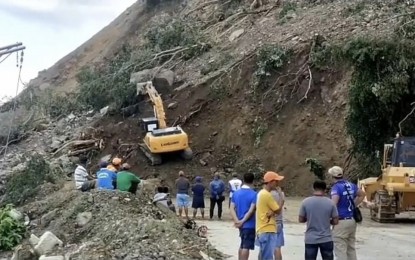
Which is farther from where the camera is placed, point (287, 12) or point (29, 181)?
point (287, 12)

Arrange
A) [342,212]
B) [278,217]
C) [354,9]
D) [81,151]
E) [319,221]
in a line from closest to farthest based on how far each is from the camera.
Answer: [319,221] < [342,212] < [278,217] < [81,151] < [354,9]

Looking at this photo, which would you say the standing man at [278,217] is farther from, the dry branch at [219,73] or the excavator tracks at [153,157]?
the dry branch at [219,73]

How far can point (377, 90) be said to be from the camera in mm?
26438

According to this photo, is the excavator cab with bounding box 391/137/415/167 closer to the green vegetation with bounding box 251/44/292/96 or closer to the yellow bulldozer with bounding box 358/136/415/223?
the yellow bulldozer with bounding box 358/136/415/223

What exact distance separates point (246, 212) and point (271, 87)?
24987mm

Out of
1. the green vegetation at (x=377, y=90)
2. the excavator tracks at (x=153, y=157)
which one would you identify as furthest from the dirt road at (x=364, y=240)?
the excavator tracks at (x=153, y=157)

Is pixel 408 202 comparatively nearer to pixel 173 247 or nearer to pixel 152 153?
pixel 173 247

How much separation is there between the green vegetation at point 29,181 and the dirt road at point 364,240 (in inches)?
274

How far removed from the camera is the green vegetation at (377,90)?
87.4ft

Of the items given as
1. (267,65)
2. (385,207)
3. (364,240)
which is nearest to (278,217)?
(364,240)

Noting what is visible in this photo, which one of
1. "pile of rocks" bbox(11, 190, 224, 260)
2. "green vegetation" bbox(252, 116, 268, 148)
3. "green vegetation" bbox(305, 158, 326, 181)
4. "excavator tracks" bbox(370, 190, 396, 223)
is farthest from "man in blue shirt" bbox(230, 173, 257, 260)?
"green vegetation" bbox(252, 116, 268, 148)

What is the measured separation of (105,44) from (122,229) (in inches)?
2439

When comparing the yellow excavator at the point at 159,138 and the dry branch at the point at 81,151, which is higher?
the yellow excavator at the point at 159,138

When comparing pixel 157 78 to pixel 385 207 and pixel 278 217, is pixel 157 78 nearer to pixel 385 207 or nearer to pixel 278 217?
pixel 385 207
